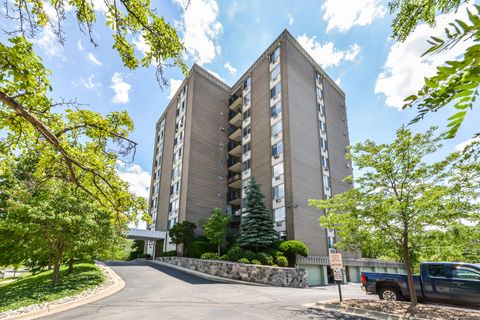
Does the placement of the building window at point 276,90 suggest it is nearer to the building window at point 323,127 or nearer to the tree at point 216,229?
the building window at point 323,127

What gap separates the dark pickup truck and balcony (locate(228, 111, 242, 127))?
103 ft

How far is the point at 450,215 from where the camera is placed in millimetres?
9039

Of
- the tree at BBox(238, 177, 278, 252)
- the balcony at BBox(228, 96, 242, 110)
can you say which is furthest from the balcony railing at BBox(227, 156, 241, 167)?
the tree at BBox(238, 177, 278, 252)

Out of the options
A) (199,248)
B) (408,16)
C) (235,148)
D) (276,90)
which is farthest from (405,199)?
(235,148)

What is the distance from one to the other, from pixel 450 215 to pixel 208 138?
32493 millimetres

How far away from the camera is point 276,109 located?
107 feet

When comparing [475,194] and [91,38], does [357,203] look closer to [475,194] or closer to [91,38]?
[475,194]

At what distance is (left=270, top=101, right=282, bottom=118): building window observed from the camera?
105 ft

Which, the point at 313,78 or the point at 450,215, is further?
the point at 313,78

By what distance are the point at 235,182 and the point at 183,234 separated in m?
10.6

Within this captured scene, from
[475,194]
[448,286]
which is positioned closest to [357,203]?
[475,194]

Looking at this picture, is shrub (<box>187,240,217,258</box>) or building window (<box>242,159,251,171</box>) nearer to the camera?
shrub (<box>187,240,217,258</box>)

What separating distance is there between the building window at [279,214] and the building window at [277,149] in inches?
253

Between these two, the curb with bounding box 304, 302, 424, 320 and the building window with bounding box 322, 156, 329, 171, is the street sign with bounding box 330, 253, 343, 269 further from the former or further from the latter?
the building window with bounding box 322, 156, 329, 171
